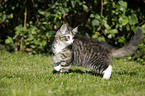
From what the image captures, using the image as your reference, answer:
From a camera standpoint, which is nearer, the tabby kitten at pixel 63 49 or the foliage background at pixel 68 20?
the tabby kitten at pixel 63 49

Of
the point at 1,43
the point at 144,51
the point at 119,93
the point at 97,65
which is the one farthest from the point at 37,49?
the point at 119,93

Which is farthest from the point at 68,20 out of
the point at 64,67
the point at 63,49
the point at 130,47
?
the point at 130,47

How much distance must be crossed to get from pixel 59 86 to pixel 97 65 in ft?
3.24

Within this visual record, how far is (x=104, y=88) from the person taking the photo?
8.78 feet

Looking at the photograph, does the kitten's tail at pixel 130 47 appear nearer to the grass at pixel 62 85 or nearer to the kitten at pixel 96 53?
the kitten at pixel 96 53

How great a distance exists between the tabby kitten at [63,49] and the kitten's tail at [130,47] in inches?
38.2

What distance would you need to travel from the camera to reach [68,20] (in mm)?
5887

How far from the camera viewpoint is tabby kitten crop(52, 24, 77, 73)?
3410 millimetres

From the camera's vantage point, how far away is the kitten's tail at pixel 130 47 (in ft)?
11.1

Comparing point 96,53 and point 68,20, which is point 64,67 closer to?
point 96,53

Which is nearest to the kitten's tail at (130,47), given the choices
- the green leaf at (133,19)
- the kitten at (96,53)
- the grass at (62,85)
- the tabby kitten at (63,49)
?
the kitten at (96,53)

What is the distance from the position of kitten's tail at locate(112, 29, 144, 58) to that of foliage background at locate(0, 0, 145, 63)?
1430mm

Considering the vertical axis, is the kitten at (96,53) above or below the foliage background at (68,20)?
below

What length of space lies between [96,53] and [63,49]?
0.68 meters
